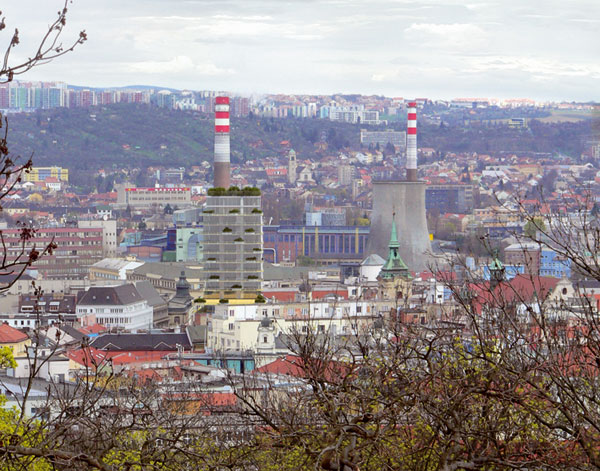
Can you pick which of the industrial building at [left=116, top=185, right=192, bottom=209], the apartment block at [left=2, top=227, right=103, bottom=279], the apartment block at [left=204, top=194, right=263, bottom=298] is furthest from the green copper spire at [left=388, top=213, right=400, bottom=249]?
the industrial building at [left=116, top=185, right=192, bottom=209]

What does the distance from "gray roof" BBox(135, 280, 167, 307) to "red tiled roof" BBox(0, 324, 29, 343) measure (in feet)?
47.1

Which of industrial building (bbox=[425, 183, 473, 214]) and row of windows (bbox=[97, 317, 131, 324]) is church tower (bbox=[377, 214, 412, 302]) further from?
industrial building (bbox=[425, 183, 473, 214])

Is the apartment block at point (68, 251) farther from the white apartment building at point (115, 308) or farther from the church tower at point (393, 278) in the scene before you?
the church tower at point (393, 278)

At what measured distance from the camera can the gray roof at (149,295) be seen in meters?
48.2

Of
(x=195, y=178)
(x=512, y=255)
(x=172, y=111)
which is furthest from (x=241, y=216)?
(x=172, y=111)

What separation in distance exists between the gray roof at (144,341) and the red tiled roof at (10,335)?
150cm

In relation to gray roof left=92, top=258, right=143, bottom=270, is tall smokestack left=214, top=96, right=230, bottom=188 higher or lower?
higher

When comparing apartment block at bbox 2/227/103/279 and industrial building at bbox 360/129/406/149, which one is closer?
apartment block at bbox 2/227/103/279

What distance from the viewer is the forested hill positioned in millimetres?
120375

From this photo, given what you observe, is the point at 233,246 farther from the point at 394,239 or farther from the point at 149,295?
the point at 394,239

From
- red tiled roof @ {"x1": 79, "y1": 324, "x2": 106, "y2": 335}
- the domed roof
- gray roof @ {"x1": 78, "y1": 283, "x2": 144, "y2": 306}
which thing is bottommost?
red tiled roof @ {"x1": 79, "y1": 324, "x2": 106, "y2": 335}

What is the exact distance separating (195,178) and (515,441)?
10766cm

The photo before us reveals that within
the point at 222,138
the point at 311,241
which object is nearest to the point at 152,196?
the point at 311,241

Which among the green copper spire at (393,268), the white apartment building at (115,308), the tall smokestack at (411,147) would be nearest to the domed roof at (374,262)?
the green copper spire at (393,268)
